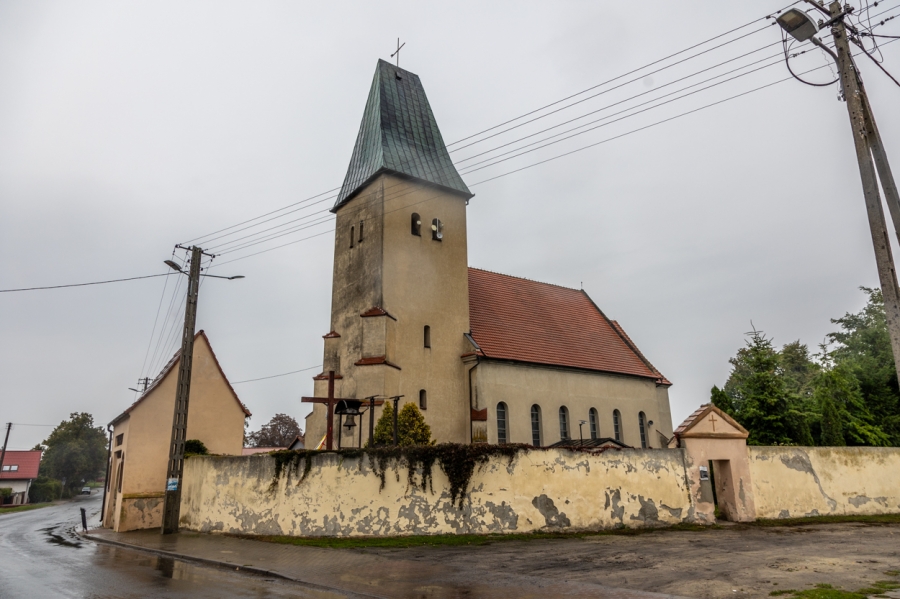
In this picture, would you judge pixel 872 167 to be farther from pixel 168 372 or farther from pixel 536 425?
pixel 168 372

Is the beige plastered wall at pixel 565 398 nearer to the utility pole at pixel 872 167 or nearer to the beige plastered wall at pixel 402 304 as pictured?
the beige plastered wall at pixel 402 304

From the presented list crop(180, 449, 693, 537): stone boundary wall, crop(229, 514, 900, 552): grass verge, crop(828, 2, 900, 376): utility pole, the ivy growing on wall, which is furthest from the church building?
crop(828, 2, 900, 376): utility pole

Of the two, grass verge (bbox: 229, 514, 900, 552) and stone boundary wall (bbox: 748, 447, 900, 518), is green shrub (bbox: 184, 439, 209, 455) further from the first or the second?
stone boundary wall (bbox: 748, 447, 900, 518)

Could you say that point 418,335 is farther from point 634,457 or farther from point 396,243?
point 634,457

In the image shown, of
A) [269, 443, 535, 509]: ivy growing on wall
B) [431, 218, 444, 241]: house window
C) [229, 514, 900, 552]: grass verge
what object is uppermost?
[431, 218, 444, 241]: house window

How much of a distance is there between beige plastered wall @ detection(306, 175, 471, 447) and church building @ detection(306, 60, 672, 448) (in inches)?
2.1

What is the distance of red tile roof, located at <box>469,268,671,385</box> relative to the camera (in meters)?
27.1

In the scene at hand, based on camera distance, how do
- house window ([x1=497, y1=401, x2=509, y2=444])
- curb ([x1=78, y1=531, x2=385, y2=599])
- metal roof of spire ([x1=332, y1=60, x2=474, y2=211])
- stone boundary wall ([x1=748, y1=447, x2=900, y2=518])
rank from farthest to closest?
metal roof of spire ([x1=332, y1=60, x2=474, y2=211]) < house window ([x1=497, y1=401, x2=509, y2=444]) < stone boundary wall ([x1=748, y1=447, x2=900, y2=518]) < curb ([x1=78, y1=531, x2=385, y2=599])

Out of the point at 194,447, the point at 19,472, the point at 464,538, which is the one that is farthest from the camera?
the point at 19,472

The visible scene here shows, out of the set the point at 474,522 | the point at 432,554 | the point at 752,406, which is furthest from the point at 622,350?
the point at 432,554

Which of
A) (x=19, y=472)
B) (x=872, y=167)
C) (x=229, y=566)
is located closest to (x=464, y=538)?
(x=229, y=566)

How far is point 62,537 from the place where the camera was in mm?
21031

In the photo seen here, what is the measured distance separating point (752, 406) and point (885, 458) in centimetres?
523

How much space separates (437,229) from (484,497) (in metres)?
14.3
